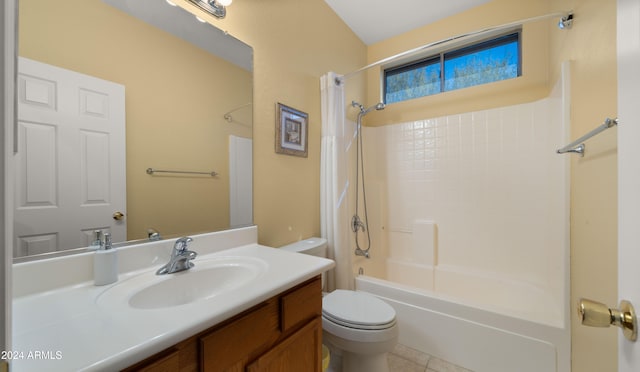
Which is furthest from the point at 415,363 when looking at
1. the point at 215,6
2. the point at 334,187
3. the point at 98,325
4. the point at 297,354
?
the point at 215,6

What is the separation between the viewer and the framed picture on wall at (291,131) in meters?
1.57

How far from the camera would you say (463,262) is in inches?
84.0

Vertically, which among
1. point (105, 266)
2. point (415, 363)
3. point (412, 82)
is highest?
point (412, 82)

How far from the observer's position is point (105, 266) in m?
0.79

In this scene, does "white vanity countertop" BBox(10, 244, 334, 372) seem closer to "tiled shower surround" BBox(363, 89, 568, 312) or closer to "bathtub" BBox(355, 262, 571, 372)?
"bathtub" BBox(355, 262, 571, 372)

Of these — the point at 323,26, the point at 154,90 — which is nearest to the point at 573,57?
the point at 323,26

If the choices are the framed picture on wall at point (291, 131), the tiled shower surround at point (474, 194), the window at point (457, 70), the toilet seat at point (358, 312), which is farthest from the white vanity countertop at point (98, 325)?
the window at point (457, 70)

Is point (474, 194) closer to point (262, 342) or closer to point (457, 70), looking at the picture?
point (457, 70)

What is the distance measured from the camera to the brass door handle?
39 centimetres

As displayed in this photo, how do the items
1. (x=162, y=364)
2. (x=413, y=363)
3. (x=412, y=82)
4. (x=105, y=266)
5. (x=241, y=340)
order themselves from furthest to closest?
(x=412, y=82), (x=413, y=363), (x=105, y=266), (x=241, y=340), (x=162, y=364)

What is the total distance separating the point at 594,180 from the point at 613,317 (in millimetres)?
999

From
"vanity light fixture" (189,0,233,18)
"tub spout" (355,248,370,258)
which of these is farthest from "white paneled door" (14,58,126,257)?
"tub spout" (355,248,370,258)

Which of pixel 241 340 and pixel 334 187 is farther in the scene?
pixel 334 187

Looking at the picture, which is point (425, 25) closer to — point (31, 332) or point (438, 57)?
point (438, 57)
